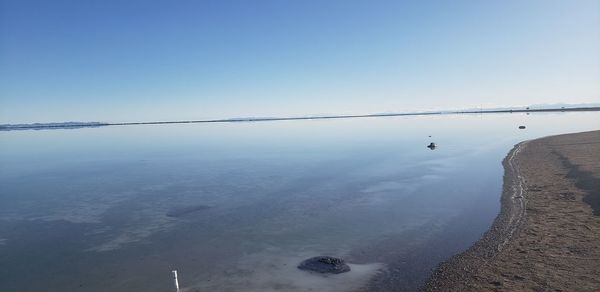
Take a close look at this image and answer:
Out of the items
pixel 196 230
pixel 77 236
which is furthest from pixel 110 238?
pixel 196 230

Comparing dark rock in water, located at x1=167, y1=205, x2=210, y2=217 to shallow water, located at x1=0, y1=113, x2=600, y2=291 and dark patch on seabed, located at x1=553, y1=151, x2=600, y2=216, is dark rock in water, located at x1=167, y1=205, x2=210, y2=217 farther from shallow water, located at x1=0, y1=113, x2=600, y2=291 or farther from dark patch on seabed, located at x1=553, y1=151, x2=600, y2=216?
dark patch on seabed, located at x1=553, y1=151, x2=600, y2=216

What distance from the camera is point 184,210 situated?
2514 centimetres

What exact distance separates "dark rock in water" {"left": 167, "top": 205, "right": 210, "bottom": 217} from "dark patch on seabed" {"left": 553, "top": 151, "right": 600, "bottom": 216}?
22.1 metres

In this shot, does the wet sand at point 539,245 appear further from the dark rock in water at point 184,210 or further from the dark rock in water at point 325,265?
the dark rock in water at point 184,210

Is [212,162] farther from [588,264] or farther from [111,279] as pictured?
[588,264]

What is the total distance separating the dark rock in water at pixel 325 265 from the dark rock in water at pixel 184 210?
11.1 metres

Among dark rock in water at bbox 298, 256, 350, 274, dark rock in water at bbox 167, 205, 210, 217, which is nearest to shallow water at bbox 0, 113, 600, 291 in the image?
dark rock in water at bbox 167, 205, 210, 217

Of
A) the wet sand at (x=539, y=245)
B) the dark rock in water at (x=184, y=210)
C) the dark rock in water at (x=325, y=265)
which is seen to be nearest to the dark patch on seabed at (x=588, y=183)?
the wet sand at (x=539, y=245)

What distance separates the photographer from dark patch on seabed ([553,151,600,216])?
2153 cm

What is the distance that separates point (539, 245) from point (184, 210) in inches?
766

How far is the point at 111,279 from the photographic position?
15070 millimetres

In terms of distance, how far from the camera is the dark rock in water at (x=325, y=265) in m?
15.2

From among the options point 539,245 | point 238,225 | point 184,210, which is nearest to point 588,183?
point 539,245

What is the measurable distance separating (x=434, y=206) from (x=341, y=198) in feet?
20.5
